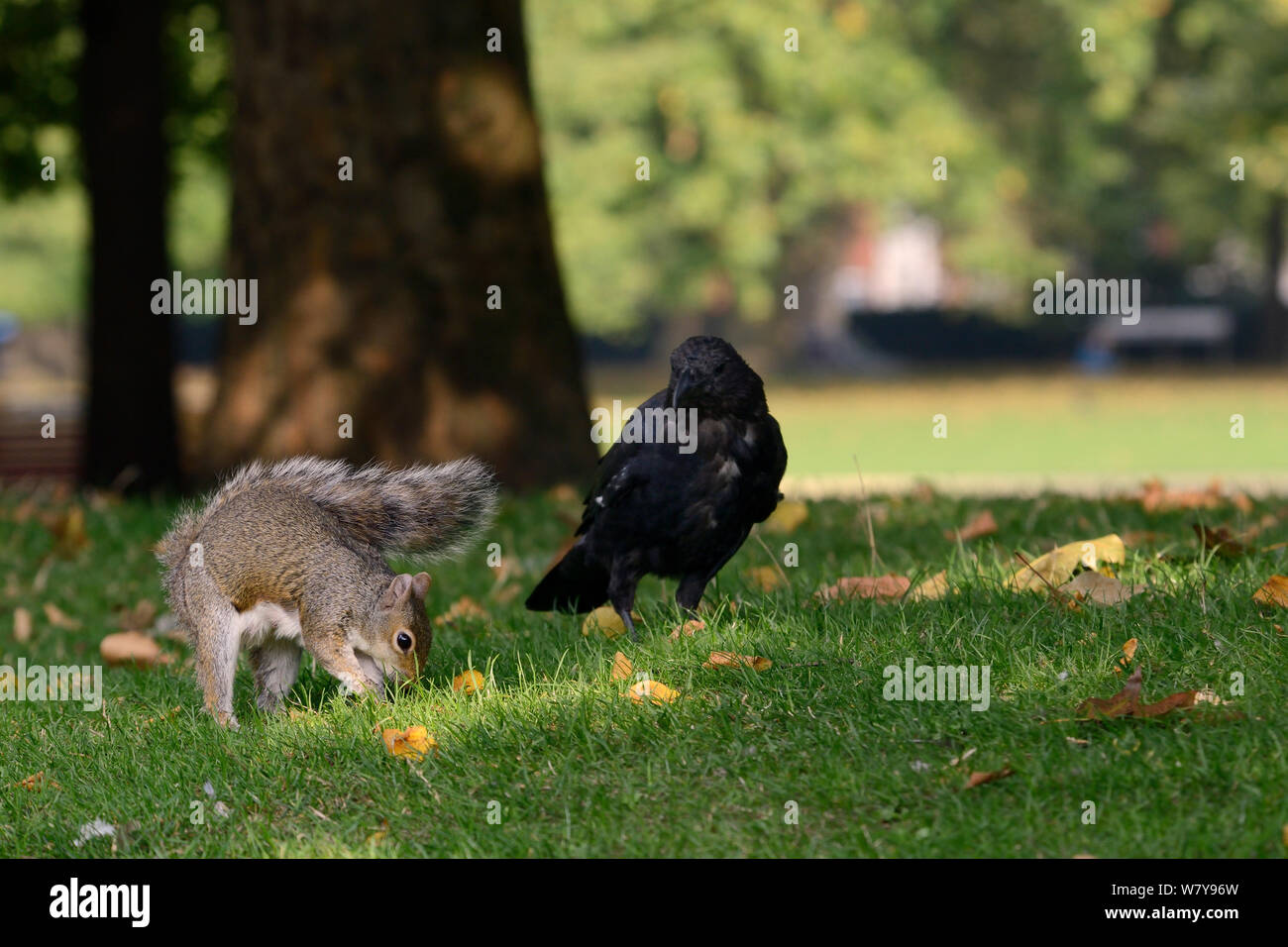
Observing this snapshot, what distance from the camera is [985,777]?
13.1ft

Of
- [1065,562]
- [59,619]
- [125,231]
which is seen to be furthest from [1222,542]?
[125,231]

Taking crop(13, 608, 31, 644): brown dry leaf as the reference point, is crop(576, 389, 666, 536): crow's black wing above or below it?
above

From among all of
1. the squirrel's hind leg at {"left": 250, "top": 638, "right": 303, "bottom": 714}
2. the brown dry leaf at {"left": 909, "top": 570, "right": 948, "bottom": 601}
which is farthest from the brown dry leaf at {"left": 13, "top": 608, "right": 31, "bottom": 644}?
the brown dry leaf at {"left": 909, "top": 570, "right": 948, "bottom": 601}

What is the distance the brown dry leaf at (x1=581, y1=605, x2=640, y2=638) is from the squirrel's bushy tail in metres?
0.57

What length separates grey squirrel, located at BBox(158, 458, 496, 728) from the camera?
4.99 meters

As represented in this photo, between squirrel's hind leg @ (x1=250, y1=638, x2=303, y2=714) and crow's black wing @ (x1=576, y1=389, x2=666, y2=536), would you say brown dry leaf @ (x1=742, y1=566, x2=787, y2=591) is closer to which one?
crow's black wing @ (x1=576, y1=389, x2=666, y2=536)

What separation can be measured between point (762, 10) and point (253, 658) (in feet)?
122

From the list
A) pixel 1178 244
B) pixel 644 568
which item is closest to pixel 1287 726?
pixel 644 568

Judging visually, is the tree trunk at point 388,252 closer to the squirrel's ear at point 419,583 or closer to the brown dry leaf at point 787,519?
the brown dry leaf at point 787,519

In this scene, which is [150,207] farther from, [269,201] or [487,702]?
[487,702]

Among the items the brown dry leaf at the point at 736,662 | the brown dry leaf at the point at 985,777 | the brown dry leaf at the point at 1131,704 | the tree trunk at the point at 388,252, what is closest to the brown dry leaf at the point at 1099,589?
the brown dry leaf at the point at 1131,704

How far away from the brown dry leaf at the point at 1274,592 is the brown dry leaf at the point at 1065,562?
637mm

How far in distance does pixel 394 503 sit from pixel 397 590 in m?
0.62

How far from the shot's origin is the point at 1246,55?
35.7 meters
